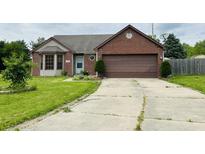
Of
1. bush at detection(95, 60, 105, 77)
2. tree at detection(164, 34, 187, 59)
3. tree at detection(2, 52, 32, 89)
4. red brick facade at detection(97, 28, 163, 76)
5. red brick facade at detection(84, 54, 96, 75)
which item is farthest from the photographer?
tree at detection(164, 34, 187, 59)

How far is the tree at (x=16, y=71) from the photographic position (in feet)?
39.9

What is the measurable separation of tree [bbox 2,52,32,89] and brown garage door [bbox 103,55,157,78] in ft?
39.2

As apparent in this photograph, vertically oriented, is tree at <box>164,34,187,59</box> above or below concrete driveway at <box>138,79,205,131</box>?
above

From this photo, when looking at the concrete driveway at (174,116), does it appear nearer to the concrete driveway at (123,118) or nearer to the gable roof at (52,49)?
the concrete driveway at (123,118)

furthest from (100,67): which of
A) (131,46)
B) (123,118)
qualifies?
(123,118)

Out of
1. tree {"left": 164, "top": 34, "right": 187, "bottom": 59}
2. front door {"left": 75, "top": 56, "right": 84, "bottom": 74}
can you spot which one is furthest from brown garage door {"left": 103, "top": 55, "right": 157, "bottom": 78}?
tree {"left": 164, "top": 34, "right": 187, "bottom": 59}

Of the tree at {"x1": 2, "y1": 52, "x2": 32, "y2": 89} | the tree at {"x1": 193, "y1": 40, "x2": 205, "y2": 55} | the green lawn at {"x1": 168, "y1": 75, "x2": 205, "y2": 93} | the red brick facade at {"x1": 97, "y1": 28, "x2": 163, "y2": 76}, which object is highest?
the tree at {"x1": 193, "y1": 40, "x2": 205, "y2": 55}

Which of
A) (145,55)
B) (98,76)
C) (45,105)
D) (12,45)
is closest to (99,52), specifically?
(98,76)

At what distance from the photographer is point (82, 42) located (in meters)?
29.3

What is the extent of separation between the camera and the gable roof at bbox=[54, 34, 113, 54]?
27900 millimetres

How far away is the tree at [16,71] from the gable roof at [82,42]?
1494 cm

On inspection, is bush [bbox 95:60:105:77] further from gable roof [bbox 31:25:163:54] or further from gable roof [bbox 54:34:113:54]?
gable roof [bbox 54:34:113:54]
